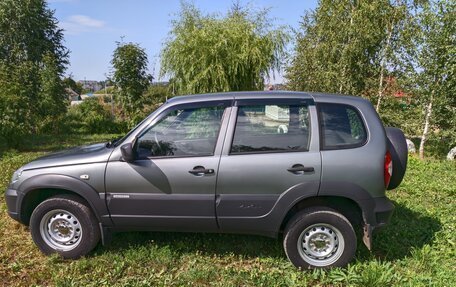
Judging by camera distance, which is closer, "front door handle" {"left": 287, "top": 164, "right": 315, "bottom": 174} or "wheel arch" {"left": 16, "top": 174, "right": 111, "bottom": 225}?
"front door handle" {"left": 287, "top": 164, "right": 315, "bottom": 174}

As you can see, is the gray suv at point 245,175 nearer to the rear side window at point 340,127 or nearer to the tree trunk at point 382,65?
the rear side window at point 340,127

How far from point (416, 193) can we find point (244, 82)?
742cm

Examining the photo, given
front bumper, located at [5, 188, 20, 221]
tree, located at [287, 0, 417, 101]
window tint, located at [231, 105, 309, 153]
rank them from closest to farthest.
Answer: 1. window tint, located at [231, 105, 309, 153]
2. front bumper, located at [5, 188, 20, 221]
3. tree, located at [287, 0, 417, 101]

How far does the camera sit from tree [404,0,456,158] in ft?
32.2

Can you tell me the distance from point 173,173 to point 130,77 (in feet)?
34.9

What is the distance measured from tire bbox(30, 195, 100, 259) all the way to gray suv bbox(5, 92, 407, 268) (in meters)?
0.01

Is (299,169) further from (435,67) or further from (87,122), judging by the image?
(87,122)

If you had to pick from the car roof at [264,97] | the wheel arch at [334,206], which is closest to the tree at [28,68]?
the car roof at [264,97]

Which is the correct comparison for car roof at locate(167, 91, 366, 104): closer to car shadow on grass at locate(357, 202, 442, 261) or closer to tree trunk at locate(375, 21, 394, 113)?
car shadow on grass at locate(357, 202, 442, 261)

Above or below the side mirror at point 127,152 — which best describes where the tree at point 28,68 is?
above

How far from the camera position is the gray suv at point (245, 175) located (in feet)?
11.0

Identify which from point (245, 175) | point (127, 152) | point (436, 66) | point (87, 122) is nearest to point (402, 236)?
point (245, 175)

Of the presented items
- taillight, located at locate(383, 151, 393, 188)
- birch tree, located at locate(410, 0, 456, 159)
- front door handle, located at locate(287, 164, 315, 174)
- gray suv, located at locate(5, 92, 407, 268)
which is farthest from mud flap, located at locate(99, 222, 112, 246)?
birch tree, located at locate(410, 0, 456, 159)

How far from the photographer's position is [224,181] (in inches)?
134
